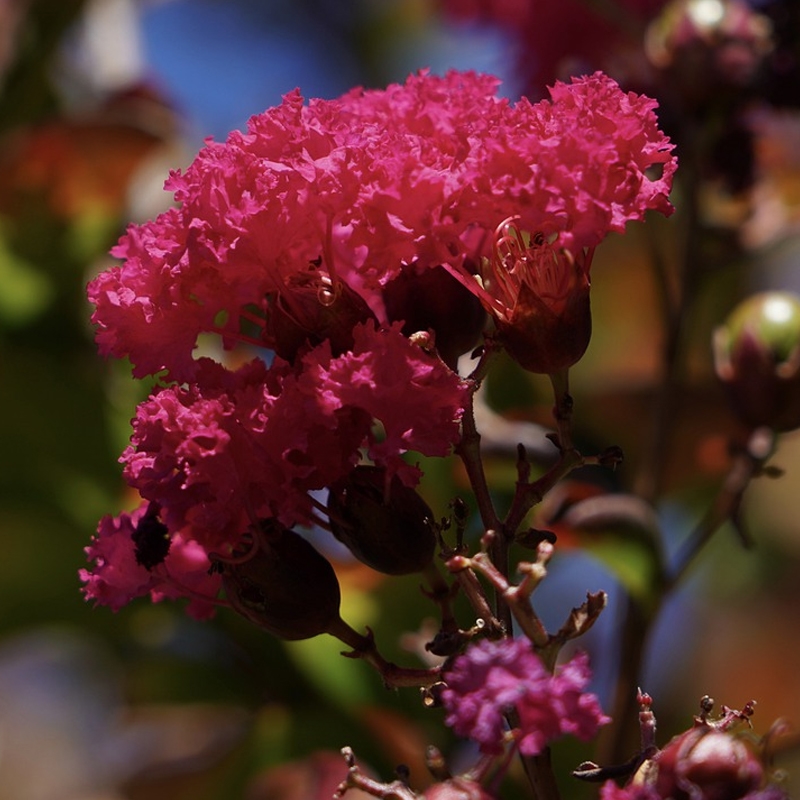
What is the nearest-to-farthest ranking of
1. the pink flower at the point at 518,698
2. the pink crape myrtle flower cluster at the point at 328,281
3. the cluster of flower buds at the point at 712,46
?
the pink flower at the point at 518,698 < the pink crape myrtle flower cluster at the point at 328,281 < the cluster of flower buds at the point at 712,46

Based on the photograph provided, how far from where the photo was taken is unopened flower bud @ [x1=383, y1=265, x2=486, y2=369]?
665 mm

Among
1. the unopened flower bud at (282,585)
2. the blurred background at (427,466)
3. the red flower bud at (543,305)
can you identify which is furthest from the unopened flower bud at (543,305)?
the blurred background at (427,466)

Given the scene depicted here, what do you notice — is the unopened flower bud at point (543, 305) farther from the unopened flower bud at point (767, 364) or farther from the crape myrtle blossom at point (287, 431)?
the unopened flower bud at point (767, 364)

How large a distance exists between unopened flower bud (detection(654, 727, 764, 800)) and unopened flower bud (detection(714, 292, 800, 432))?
20.0 inches

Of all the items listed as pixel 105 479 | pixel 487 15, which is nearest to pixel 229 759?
pixel 105 479

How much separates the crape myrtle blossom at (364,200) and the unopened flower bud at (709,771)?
0.78 ft

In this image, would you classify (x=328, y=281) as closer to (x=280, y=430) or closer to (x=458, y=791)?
(x=280, y=430)

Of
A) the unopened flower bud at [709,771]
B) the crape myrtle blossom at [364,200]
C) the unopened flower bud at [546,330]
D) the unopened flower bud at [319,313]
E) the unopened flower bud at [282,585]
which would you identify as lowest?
the unopened flower bud at [709,771]

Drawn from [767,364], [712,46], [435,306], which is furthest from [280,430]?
[712,46]

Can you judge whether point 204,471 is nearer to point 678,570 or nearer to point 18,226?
point 678,570

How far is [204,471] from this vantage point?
2.00 feet

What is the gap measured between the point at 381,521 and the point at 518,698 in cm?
15

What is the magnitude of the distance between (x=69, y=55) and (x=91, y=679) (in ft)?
3.20

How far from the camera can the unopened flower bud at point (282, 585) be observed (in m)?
0.64
